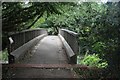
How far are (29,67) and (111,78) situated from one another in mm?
2911

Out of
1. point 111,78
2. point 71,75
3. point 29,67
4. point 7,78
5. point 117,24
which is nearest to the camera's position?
point 117,24

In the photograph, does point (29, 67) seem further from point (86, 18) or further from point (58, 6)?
point (86, 18)

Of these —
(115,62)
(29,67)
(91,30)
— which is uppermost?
(91,30)

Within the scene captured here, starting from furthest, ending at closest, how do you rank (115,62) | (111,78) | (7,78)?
(7,78), (111,78), (115,62)

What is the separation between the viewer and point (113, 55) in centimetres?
516

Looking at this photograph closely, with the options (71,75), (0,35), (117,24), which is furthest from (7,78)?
(117,24)

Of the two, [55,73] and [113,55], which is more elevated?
[113,55]

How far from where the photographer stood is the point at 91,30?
5.49 m

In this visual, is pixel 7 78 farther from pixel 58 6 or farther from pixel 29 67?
pixel 58 6

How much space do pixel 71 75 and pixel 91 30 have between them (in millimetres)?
1867

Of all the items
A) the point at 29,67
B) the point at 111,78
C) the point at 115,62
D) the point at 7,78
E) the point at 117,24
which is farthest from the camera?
the point at 29,67

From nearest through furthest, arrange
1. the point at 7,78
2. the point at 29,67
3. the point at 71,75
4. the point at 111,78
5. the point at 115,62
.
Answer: the point at 115,62 < the point at 111,78 < the point at 7,78 < the point at 71,75 < the point at 29,67

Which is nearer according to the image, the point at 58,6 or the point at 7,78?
the point at 7,78

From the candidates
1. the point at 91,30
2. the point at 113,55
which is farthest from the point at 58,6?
the point at 113,55
